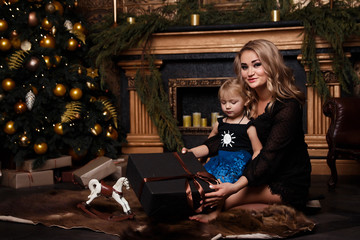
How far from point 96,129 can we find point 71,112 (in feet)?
0.94

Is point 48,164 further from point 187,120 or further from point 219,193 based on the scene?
point 219,193

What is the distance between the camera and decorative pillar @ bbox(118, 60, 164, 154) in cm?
455

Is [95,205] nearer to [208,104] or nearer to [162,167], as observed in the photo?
[162,167]

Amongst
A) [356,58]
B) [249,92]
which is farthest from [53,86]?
[356,58]

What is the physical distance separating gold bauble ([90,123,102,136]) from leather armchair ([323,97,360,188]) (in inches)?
82.3

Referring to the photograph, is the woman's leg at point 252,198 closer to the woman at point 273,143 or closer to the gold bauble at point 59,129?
the woman at point 273,143

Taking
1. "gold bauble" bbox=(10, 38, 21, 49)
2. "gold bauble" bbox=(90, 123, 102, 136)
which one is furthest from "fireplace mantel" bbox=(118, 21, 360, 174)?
"gold bauble" bbox=(10, 38, 21, 49)

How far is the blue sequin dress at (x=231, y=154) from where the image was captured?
258 cm

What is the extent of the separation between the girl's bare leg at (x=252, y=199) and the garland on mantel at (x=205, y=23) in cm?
184

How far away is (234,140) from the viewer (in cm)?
268

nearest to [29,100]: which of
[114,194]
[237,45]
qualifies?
[114,194]

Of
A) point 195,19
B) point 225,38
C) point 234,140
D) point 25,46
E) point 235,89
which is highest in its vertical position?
point 195,19

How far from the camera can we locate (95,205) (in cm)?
288

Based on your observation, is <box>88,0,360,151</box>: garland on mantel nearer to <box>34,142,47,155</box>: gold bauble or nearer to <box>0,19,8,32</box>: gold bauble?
<box>0,19,8,32</box>: gold bauble
